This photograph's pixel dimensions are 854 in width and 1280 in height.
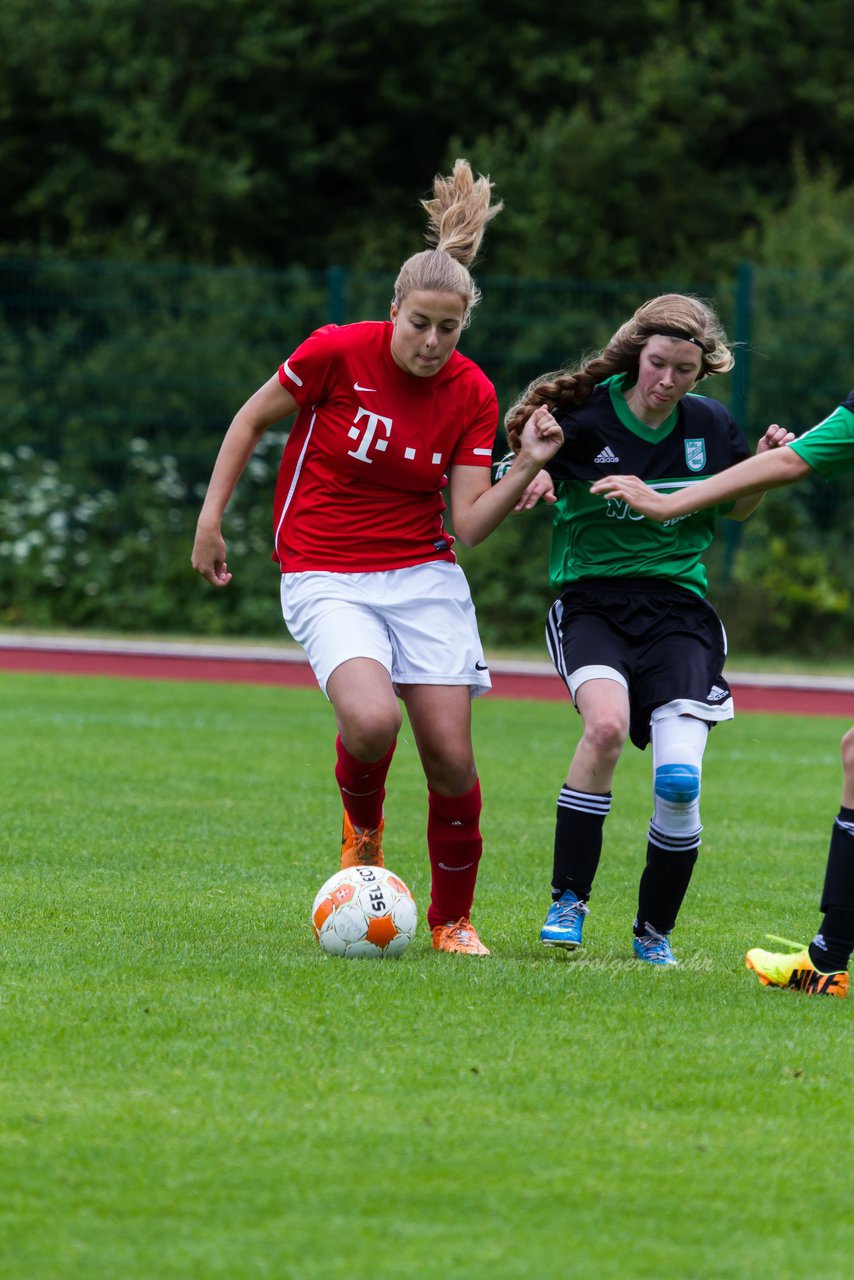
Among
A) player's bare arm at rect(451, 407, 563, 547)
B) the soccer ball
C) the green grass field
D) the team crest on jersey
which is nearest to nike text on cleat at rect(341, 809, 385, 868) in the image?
the green grass field

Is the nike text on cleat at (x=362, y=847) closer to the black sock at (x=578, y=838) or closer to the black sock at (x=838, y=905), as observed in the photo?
the black sock at (x=578, y=838)

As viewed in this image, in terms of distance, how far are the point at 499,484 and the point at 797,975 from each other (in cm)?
158

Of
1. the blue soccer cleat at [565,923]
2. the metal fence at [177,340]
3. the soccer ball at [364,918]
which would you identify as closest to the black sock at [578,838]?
the blue soccer cleat at [565,923]

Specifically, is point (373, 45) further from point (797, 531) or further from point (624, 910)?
point (624, 910)

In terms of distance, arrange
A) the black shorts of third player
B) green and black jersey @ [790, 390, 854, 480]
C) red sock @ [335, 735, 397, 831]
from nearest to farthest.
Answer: green and black jersey @ [790, 390, 854, 480] → the black shorts of third player → red sock @ [335, 735, 397, 831]

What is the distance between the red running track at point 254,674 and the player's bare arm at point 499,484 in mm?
8240

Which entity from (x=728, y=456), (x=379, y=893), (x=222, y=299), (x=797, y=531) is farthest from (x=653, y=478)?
(x=222, y=299)

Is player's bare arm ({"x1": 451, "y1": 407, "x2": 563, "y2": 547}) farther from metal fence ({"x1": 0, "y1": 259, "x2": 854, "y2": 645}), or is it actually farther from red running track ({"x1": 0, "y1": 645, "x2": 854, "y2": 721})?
metal fence ({"x1": 0, "y1": 259, "x2": 854, "y2": 645})

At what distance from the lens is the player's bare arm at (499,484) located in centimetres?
520

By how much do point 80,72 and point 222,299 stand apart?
18.3 feet

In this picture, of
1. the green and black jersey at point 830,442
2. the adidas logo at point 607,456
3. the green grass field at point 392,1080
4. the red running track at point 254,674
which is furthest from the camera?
the red running track at point 254,674

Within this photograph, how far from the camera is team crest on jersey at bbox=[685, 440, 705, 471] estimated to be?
18.0 feet

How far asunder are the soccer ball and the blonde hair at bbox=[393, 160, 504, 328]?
1646 millimetres

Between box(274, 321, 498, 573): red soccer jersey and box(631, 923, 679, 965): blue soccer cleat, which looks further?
box(274, 321, 498, 573): red soccer jersey
